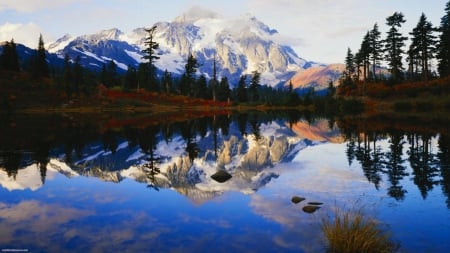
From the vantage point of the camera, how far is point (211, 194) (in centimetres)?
1731

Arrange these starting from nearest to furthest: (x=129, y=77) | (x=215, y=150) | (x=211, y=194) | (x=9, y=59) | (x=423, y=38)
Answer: (x=211, y=194), (x=215, y=150), (x=423, y=38), (x=9, y=59), (x=129, y=77)

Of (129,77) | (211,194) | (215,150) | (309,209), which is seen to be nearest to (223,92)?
Result: (129,77)

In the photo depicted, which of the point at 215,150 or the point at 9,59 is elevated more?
the point at 9,59

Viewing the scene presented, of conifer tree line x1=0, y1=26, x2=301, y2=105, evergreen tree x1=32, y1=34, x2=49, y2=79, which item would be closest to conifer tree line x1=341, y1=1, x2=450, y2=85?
conifer tree line x1=0, y1=26, x2=301, y2=105

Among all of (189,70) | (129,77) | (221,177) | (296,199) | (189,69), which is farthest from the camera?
(129,77)

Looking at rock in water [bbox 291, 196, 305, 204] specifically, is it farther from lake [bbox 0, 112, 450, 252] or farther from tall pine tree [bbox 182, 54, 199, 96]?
tall pine tree [bbox 182, 54, 199, 96]

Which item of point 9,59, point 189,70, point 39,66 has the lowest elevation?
point 39,66

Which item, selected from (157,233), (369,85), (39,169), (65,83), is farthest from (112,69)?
(157,233)

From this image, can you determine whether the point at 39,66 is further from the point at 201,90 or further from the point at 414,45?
the point at 414,45

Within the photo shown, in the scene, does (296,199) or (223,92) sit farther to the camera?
(223,92)

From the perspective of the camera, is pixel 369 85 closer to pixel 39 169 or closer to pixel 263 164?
pixel 263 164

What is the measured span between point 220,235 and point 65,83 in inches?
3625

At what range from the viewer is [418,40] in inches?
3546

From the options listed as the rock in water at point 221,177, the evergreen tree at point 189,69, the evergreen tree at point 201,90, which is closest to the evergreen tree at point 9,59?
the evergreen tree at point 189,69
